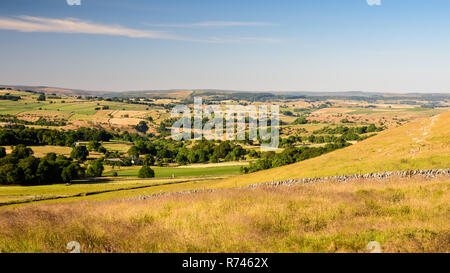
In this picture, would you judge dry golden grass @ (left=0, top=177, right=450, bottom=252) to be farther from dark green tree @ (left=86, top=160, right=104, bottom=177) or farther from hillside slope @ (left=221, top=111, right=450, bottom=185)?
dark green tree @ (left=86, top=160, right=104, bottom=177)

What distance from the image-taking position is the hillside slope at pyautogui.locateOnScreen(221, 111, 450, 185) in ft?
80.5

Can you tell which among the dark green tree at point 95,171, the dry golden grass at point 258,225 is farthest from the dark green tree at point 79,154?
the dry golden grass at point 258,225

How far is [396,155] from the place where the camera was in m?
28.0

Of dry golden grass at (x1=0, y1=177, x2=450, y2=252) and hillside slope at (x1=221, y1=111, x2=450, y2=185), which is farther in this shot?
hillside slope at (x1=221, y1=111, x2=450, y2=185)

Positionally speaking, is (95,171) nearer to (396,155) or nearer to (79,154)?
(79,154)

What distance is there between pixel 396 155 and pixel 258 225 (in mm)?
22689

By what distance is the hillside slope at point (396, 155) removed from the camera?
2455 centimetres

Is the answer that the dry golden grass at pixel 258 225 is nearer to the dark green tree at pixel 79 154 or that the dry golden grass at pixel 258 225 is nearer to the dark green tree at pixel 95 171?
→ the dark green tree at pixel 95 171

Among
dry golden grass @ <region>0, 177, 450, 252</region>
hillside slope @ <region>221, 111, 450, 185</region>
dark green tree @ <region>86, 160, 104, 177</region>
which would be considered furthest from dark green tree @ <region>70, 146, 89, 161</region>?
dry golden grass @ <region>0, 177, 450, 252</region>

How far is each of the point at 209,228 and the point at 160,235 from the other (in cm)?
156

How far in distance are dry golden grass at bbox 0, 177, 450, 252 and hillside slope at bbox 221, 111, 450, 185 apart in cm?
1062

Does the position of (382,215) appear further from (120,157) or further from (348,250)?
(120,157)
